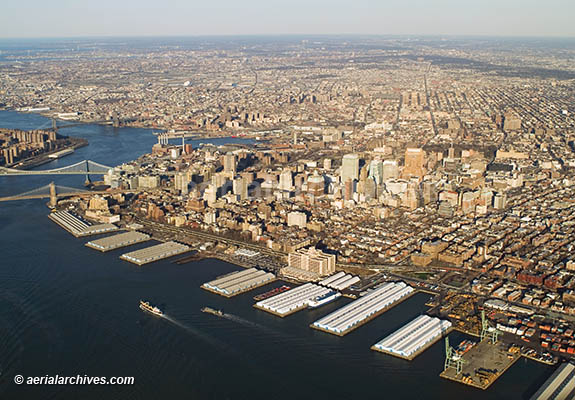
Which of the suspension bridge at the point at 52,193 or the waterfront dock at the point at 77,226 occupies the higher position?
the suspension bridge at the point at 52,193

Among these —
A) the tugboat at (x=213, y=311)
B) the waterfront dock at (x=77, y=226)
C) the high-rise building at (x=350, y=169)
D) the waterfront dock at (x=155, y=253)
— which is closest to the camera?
the tugboat at (x=213, y=311)

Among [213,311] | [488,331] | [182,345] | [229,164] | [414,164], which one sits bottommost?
[182,345]

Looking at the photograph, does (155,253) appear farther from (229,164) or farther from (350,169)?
(350,169)

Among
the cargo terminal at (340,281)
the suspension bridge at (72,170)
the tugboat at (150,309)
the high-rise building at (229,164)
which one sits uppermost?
the high-rise building at (229,164)

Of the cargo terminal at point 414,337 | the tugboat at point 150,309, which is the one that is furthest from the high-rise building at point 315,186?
the cargo terminal at point 414,337

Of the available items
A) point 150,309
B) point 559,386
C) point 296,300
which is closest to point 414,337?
point 559,386

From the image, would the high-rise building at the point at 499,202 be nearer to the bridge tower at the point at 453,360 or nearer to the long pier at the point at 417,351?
the long pier at the point at 417,351
